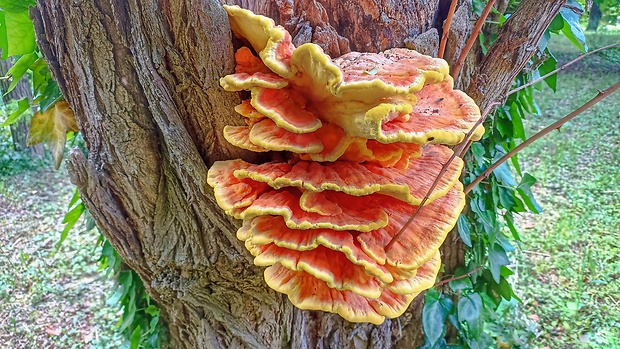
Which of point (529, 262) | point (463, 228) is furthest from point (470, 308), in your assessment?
point (529, 262)

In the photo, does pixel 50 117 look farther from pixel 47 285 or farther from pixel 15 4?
pixel 47 285

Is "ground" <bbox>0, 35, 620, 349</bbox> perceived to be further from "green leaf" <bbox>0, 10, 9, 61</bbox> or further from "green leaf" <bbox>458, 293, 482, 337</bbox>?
"green leaf" <bbox>0, 10, 9, 61</bbox>

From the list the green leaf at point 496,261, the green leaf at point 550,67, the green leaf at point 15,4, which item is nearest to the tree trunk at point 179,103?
the green leaf at point 15,4

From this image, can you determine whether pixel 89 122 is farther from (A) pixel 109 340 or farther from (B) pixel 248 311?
(A) pixel 109 340

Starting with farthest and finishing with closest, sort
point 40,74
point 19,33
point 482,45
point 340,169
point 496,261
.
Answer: point 496,261 → point 40,74 → point 482,45 → point 19,33 → point 340,169

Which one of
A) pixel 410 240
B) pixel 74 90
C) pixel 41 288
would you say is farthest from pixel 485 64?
pixel 41 288

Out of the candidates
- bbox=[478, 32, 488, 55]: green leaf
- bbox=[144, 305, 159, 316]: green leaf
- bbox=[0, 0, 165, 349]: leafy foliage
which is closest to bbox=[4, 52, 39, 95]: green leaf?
bbox=[0, 0, 165, 349]: leafy foliage

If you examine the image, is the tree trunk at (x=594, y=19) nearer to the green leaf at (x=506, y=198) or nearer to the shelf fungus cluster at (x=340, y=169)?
the green leaf at (x=506, y=198)
